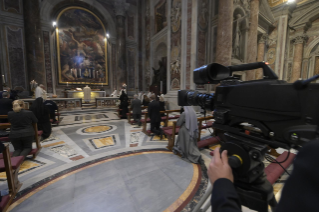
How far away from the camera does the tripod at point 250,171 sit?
0.74 metres

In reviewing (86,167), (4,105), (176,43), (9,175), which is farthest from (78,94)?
(9,175)

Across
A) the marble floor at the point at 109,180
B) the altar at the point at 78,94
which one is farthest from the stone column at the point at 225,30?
the altar at the point at 78,94

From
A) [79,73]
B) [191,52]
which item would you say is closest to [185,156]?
[191,52]

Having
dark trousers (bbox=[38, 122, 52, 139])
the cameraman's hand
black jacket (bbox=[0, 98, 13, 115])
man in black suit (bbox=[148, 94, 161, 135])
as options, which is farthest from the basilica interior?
black jacket (bbox=[0, 98, 13, 115])

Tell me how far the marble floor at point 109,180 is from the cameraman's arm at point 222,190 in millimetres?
1474

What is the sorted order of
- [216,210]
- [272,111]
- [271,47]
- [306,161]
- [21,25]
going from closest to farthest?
1. [306,161]
2. [216,210]
3. [272,111]
4. [21,25]
5. [271,47]

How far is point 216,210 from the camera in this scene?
520 millimetres

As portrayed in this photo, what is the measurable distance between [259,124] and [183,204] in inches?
63.5

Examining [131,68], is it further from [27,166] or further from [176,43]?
[27,166]

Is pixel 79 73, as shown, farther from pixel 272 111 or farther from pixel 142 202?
pixel 272 111

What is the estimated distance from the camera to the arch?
10648mm

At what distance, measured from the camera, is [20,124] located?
283 centimetres

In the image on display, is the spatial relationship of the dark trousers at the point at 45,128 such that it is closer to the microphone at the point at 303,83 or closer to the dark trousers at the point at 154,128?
the dark trousers at the point at 154,128

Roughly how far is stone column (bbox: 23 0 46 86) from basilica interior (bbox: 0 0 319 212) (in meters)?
0.06
